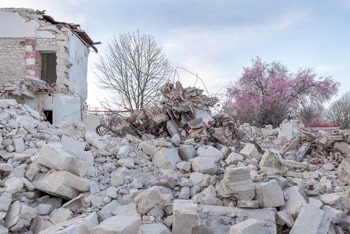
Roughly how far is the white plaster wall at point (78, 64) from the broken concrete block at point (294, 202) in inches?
427

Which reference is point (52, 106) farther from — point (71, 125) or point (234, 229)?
point (234, 229)

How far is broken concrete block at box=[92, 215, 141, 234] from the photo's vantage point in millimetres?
2429

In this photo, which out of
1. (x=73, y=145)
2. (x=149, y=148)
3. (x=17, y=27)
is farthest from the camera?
(x=17, y=27)

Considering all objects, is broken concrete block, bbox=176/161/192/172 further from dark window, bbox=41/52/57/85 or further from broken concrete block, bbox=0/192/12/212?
dark window, bbox=41/52/57/85

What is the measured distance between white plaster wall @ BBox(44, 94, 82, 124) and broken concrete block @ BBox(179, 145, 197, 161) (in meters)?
7.12

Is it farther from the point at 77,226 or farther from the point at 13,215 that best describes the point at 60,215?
the point at 77,226

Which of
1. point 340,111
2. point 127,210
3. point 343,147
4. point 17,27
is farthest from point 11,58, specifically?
point 340,111

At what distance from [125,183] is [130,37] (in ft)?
47.4

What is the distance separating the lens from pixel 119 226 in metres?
2.49

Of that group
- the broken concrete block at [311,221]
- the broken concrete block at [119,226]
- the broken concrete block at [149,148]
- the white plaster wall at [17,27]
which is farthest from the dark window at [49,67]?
the broken concrete block at [311,221]

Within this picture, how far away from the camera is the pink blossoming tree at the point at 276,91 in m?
16.1

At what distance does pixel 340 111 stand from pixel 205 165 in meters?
20.2

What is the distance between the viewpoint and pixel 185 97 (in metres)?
5.86

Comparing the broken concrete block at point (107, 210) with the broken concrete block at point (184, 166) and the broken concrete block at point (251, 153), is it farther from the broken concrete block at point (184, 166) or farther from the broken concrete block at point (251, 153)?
the broken concrete block at point (251, 153)
